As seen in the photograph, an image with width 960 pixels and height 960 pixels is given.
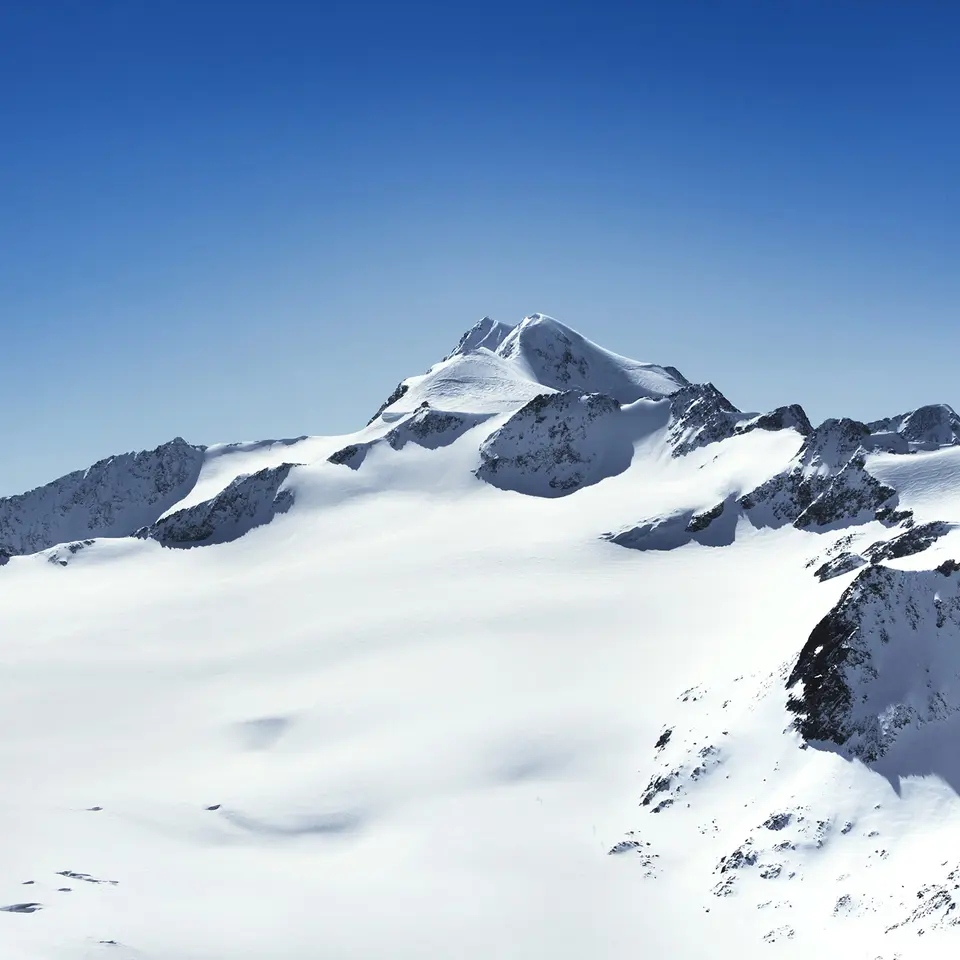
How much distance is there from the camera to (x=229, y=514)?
116m

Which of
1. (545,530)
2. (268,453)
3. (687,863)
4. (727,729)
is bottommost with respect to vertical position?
(687,863)

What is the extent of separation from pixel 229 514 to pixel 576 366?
2718 inches

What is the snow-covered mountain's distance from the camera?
3747cm

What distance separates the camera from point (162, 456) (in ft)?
473

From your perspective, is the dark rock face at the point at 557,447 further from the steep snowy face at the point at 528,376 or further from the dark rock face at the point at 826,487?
the dark rock face at the point at 826,487

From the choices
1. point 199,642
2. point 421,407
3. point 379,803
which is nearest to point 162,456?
point 421,407

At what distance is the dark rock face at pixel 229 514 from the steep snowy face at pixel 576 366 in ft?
171

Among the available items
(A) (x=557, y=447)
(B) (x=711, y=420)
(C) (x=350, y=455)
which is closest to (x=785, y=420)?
(B) (x=711, y=420)

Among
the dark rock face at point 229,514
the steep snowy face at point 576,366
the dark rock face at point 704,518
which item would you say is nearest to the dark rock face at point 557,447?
the dark rock face at point 704,518

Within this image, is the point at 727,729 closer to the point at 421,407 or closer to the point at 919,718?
the point at 919,718

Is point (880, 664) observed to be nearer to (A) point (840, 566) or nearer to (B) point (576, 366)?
(A) point (840, 566)

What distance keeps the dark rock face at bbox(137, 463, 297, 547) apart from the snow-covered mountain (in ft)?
1.45

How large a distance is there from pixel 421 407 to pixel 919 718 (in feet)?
310

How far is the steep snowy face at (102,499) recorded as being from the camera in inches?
5527
